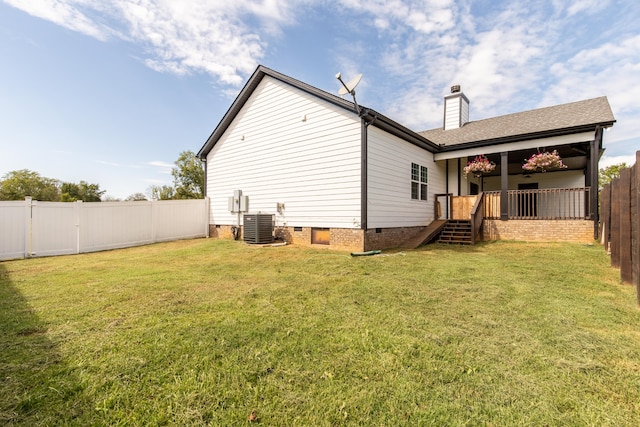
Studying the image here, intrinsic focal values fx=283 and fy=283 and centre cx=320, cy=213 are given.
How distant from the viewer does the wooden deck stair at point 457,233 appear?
10.5m

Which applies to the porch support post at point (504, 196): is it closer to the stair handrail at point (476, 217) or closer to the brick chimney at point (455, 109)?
the stair handrail at point (476, 217)

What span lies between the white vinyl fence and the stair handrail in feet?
38.2

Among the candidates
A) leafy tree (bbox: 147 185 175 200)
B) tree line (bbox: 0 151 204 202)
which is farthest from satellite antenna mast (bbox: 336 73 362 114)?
leafy tree (bbox: 147 185 175 200)

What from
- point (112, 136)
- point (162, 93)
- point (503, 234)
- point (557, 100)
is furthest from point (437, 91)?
point (112, 136)

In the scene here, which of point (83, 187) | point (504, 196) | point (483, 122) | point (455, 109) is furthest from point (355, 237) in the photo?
point (83, 187)

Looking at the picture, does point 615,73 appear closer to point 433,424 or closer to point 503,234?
point 503,234

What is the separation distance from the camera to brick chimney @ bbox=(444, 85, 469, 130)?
15188mm

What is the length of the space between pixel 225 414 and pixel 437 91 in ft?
60.8

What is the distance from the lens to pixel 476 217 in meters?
10.6

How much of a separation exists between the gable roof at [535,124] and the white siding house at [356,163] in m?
0.05

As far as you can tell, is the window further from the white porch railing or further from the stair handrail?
the white porch railing

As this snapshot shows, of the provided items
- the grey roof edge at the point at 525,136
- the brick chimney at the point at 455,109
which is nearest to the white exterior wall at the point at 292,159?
the grey roof edge at the point at 525,136

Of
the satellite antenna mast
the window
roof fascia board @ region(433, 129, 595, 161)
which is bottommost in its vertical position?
the window

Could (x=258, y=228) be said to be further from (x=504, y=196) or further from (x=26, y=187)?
(x=26, y=187)
